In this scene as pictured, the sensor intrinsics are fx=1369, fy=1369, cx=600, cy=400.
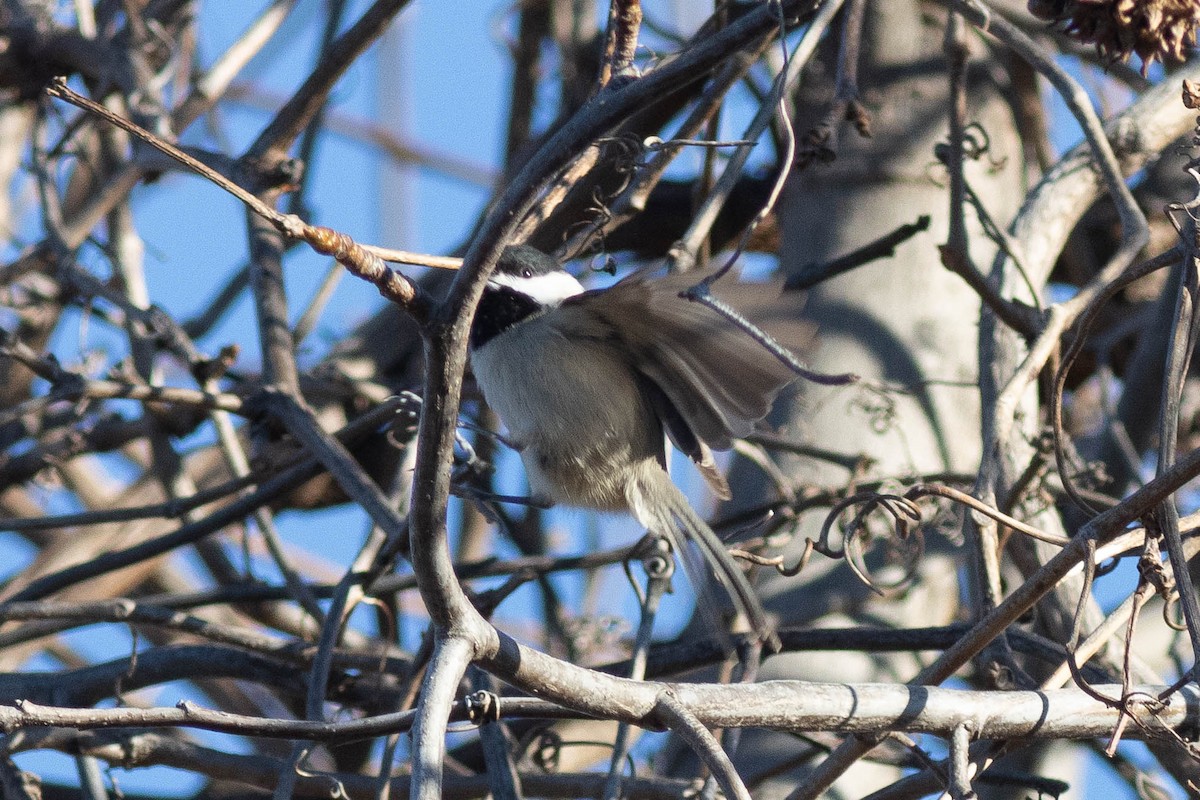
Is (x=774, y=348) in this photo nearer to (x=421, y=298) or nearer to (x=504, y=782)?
(x=421, y=298)

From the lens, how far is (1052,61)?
226cm

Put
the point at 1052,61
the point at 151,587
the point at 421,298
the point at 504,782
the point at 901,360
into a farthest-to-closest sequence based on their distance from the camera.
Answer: the point at 151,587
the point at 901,360
the point at 1052,61
the point at 504,782
the point at 421,298

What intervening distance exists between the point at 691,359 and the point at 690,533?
0.32m

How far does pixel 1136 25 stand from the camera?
5.55 feet

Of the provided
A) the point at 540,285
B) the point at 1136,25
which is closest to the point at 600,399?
the point at 540,285

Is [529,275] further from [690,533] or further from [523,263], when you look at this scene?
[690,533]

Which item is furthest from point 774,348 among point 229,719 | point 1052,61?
point 1052,61

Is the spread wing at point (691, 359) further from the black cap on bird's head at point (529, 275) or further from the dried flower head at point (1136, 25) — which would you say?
the dried flower head at point (1136, 25)

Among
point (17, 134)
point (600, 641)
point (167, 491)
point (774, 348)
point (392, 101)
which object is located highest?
point (17, 134)

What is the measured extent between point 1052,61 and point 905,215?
1.72 ft

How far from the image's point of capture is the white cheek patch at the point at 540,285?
2.12 m

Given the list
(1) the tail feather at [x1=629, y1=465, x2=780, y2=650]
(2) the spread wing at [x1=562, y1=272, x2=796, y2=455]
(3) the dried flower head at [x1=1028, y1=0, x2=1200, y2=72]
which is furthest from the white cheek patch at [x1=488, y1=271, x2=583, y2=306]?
(3) the dried flower head at [x1=1028, y1=0, x2=1200, y2=72]

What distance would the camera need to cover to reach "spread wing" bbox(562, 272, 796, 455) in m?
1.68

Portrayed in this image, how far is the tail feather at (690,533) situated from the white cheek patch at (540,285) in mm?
320
